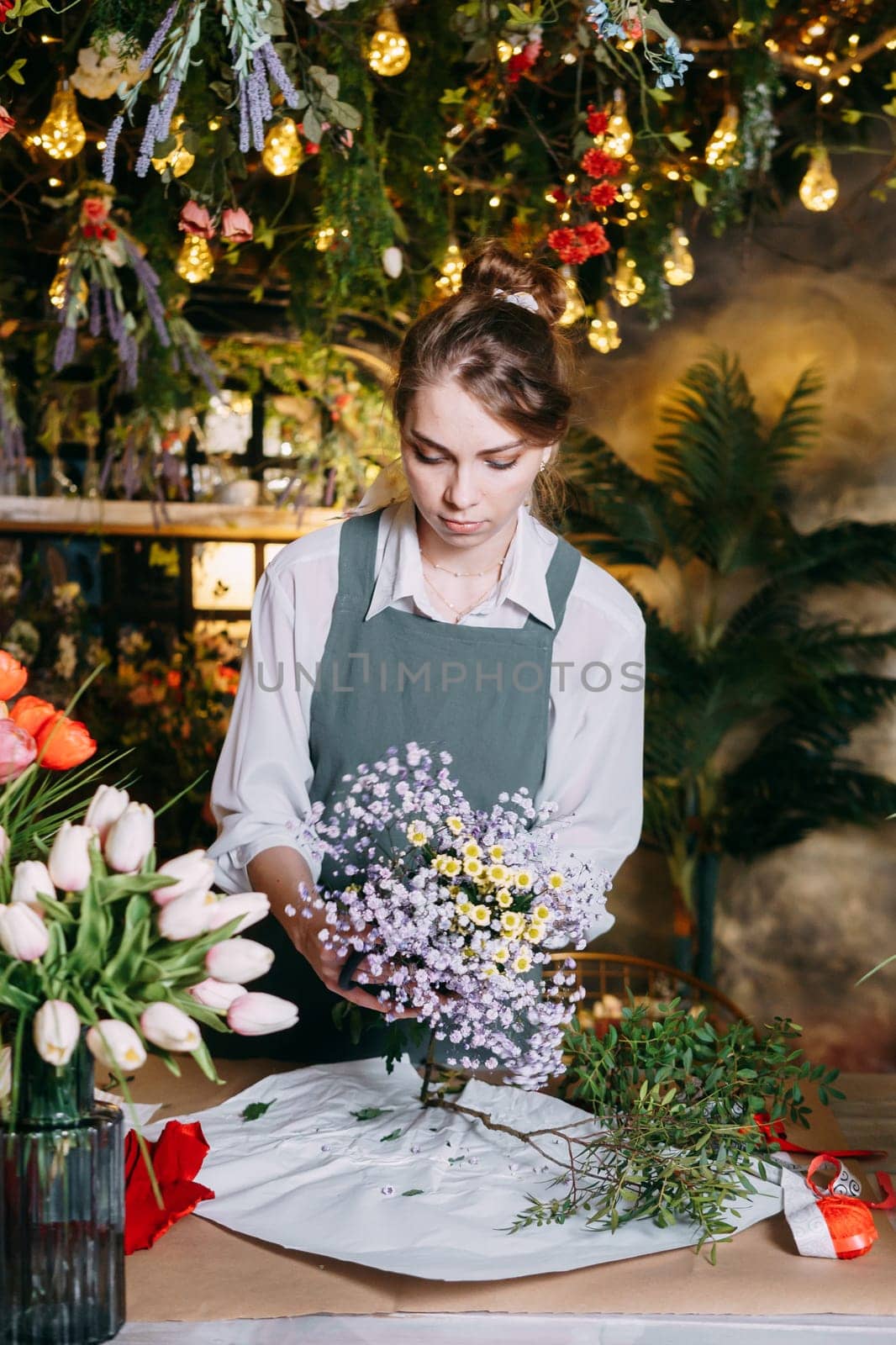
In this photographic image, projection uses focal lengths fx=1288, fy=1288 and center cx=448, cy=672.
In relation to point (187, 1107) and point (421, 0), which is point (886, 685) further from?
point (187, 1107)

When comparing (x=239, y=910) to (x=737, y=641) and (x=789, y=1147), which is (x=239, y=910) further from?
(x=737, y=641)

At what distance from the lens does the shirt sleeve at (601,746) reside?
69.3 inches

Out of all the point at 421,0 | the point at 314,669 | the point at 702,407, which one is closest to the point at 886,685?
the point at 702,407

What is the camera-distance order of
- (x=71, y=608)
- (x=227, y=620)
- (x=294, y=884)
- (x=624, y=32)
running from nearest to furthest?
(x=624, y=32)
(x=294, y=884)
(x=71, y=608)
(x=227, y=620)

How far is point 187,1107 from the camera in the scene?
59.0 inches

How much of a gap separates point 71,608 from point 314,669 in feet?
10.3

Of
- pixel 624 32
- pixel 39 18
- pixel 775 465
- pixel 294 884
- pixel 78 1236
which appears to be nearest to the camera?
pixel 78 1236

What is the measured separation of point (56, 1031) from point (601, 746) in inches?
39.9

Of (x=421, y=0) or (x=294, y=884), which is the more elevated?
(x=421, y=0)

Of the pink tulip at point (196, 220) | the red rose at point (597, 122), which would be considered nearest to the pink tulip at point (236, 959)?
the pink tulip at point (196, 220)

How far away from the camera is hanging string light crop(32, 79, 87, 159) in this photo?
264 centimetres

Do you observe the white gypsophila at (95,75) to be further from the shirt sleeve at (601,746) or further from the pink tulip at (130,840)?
the pink tulip at (130,840)

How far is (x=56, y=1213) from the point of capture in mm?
991

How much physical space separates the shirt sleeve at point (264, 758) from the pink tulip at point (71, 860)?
610 millimetres
